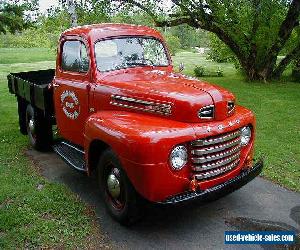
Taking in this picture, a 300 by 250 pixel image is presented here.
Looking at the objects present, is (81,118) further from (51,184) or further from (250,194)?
(250,194)

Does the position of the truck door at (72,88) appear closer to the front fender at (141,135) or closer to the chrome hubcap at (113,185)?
the front fender at (141,135)

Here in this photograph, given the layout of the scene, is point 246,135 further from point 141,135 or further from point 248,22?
point 248,22

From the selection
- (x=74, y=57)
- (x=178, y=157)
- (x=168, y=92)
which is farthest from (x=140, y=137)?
(x=74, y=57)

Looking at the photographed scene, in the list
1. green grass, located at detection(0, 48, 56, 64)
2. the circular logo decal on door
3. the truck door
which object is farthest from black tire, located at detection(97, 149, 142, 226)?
green grass, located at detection(0, 48, 56, 64)

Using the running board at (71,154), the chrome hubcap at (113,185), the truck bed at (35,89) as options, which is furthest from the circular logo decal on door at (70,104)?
the chrome hubcap at (113,185)

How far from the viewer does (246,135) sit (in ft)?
16.6

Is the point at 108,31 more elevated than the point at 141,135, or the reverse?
the point at 108,31

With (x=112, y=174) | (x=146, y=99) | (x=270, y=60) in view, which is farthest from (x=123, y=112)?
(x=270, y=60)

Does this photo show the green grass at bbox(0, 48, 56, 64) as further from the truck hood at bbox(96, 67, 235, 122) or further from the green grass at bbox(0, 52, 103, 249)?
the truck hood at bbox(96, 67, 235, 122)

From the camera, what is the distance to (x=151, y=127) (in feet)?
13.9

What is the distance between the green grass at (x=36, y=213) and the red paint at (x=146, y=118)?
0.82 meters

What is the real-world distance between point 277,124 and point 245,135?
4779mm

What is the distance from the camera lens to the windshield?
5.50m

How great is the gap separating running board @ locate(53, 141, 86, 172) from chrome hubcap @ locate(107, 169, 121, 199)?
634 mm
